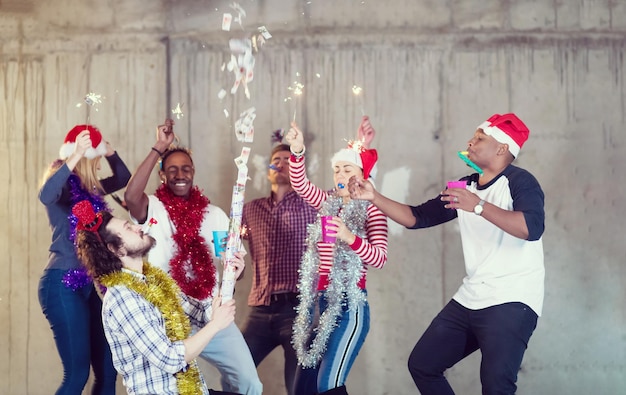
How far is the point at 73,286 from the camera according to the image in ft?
11.7

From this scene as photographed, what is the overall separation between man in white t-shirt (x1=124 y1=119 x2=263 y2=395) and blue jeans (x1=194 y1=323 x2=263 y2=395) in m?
0.06

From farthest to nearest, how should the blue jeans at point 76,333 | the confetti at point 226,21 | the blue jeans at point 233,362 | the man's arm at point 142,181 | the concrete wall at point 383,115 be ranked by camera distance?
1. the concrete wall at point 383,115
2. the confetti at point 226,21
3. the man's arm at point 142,181
4. the blue jeans at point 76,333
5. the blue jeans at point 233,362

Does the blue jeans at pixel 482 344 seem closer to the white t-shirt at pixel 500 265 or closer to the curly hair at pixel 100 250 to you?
the white t-shirt at pixel 500 265

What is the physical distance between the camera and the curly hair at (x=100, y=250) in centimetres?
268

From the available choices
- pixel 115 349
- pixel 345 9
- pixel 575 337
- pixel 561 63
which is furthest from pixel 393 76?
pixel 115 349

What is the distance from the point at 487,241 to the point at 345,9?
229cm

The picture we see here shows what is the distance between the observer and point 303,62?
16.1 ft

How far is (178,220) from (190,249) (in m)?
0.16

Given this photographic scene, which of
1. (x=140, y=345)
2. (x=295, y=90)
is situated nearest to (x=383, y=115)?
(x=295, y=90)

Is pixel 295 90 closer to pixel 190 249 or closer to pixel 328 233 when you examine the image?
pixel 190 249

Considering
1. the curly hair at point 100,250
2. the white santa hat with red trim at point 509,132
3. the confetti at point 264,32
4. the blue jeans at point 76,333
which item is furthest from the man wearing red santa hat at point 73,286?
the white santa hat with red trim at point 509,132

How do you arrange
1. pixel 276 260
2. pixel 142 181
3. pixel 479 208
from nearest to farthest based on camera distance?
pixel 479 208
pixel 142 181
pixel 276 260

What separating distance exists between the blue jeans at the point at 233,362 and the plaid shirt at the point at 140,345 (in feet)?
2.08

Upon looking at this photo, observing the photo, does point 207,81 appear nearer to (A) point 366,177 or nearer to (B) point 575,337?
(A) point 366,177
